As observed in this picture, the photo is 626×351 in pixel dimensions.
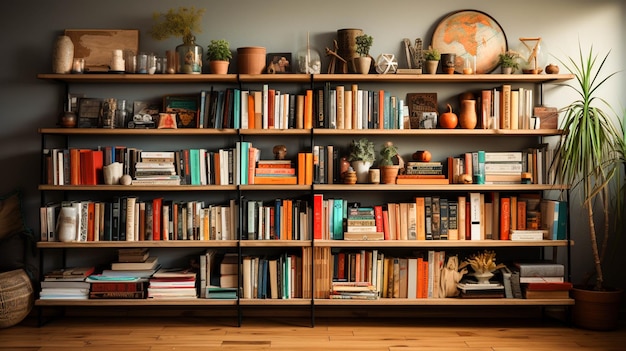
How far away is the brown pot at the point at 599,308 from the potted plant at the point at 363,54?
2035 mm

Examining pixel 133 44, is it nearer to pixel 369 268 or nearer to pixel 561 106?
pixel 369 268

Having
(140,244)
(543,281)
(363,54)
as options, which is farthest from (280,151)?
(543,281)

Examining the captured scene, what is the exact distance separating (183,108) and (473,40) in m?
2.04

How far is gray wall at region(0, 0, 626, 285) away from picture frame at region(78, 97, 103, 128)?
9.9 inches

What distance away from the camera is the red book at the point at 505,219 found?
4180mm

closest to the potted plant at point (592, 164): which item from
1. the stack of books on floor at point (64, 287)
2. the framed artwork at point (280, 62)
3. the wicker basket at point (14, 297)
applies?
the framed artwork at point (280, 62)

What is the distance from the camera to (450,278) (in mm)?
4180

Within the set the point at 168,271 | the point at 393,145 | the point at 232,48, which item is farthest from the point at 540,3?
the point at 168,271

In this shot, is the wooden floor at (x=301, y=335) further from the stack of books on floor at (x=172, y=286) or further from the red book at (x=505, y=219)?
the red book at (x=505, y=219)

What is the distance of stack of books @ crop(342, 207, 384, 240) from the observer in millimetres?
4117

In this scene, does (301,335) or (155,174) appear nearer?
(301,335)

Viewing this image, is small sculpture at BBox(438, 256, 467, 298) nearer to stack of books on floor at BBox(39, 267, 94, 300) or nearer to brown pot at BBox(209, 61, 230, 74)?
brown pot at BBox(209, 61, 230, 74)

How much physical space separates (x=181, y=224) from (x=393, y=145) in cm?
153

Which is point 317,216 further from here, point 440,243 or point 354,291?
point 440,243
